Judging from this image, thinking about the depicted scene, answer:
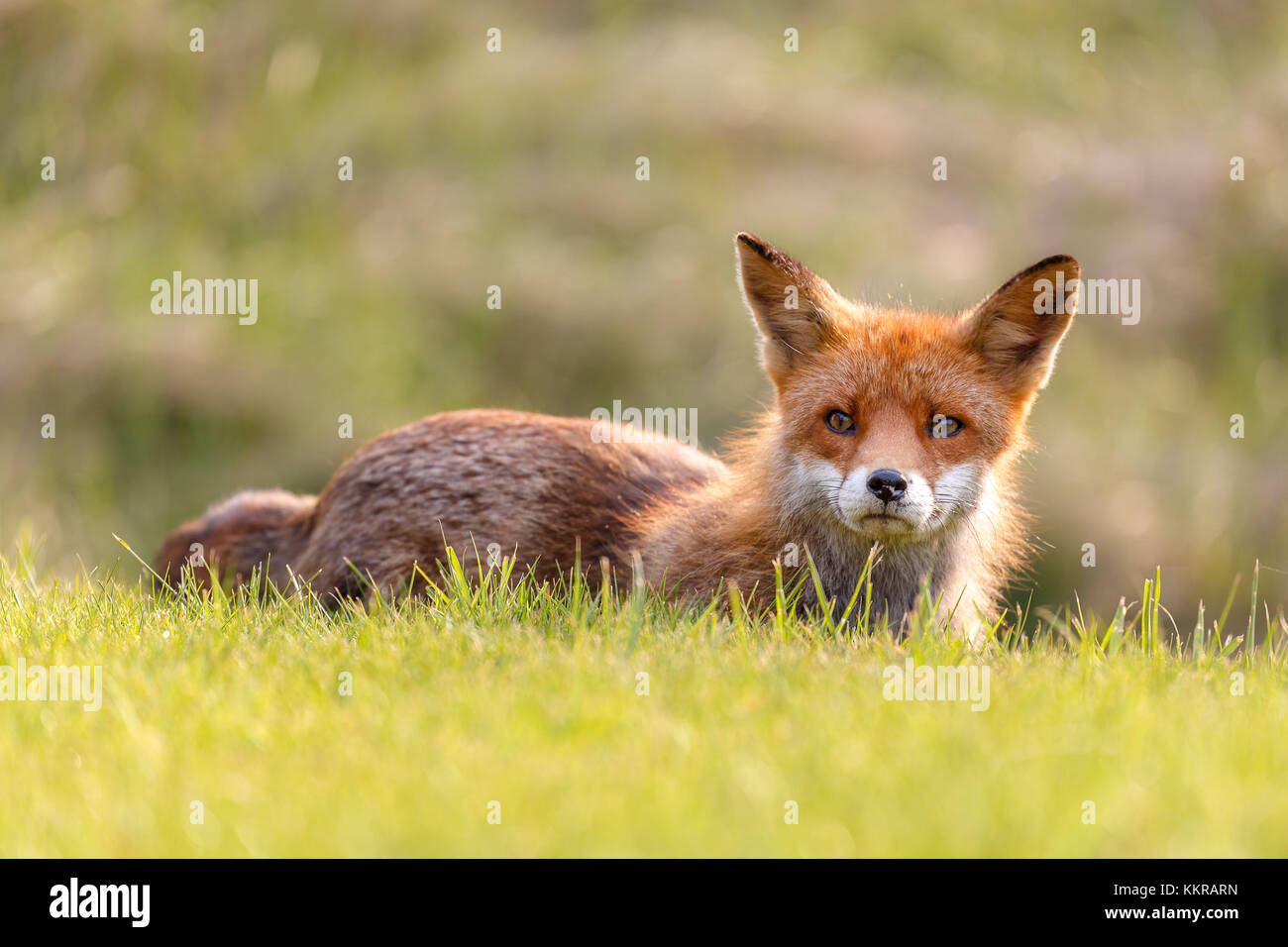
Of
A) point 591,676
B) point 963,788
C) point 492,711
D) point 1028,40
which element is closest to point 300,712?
point 492,711

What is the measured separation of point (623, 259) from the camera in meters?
15.6

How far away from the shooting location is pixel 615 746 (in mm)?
3549

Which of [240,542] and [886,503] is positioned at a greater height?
[886,503]

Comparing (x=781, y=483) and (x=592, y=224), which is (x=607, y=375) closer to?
(x=592, y=224)

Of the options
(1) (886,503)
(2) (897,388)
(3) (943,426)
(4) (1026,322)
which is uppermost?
(4) (1026,322)

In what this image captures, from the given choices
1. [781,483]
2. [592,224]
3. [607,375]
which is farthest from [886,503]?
[592,224]

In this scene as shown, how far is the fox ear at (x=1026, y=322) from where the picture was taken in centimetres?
587

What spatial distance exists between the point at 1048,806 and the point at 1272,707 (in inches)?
58.0

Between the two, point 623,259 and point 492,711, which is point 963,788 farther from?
point 623,259

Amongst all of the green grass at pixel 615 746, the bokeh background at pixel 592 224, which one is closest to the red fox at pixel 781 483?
the green grass at pixel 615 746

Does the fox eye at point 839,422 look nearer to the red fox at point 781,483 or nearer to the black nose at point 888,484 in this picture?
the red fox at point 781,483

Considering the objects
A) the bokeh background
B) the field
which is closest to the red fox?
the field

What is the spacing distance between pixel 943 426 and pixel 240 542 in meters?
3.85

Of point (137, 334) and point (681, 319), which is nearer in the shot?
point (137, 334)
